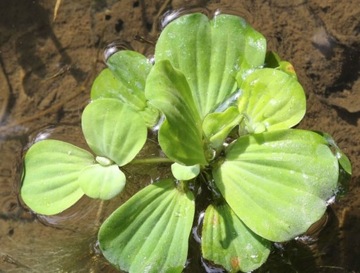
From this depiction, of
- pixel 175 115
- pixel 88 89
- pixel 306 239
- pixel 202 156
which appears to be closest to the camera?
pixel 175 115

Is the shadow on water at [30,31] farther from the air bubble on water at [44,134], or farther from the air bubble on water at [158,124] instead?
the air bubble on water at [158,124]

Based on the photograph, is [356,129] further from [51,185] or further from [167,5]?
[51,185]

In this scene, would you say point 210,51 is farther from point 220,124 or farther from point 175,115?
point 175,115

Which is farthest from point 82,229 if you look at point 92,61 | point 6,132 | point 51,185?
point 92,61

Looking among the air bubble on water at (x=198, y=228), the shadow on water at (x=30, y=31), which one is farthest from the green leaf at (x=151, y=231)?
the shadow on water at (x=30, y=31)

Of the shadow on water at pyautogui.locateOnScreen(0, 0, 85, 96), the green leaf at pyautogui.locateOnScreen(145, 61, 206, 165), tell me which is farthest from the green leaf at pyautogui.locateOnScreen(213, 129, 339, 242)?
the shadow on water at pyautogui.locateOnScreen(0, 0, 85, 96)

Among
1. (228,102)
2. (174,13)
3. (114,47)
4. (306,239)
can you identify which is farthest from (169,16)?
(306,239)
